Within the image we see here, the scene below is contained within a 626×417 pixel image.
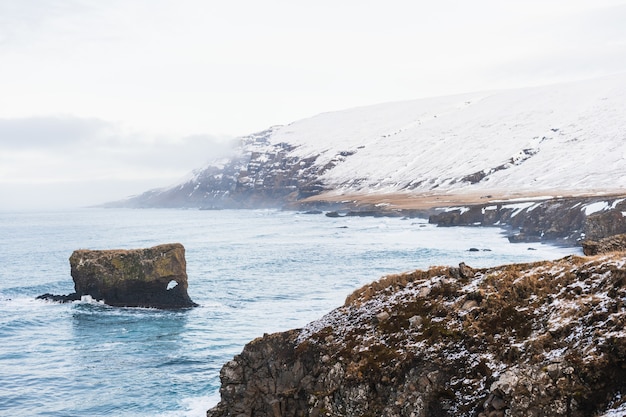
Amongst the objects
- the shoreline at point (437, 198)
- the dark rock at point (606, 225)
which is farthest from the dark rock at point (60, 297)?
the shoreline at point (437, 198)

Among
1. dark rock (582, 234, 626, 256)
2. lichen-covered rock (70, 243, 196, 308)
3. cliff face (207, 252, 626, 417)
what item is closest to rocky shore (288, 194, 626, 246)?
dark rock (582, 234, 626, 256)

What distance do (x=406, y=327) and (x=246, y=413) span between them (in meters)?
4.92

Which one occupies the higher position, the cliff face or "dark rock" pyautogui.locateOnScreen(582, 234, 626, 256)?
"dark rock" pyautogui.locateOnScreen(582, 234, 626, 256)

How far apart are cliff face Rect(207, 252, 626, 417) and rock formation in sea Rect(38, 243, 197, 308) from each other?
30.6m

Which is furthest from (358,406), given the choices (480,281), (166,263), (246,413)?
(166,263)

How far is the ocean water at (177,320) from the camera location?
2684cm

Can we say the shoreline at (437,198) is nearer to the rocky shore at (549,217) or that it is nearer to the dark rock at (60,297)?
the rocky shore at (549,217)

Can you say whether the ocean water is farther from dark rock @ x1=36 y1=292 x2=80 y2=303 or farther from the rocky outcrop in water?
the rocky outcrop in water

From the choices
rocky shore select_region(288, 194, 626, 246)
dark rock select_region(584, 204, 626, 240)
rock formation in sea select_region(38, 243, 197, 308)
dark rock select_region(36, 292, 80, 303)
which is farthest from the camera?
rocky shore select_region(288, 194, 626, 246)

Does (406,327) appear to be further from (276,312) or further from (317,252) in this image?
(317,252)

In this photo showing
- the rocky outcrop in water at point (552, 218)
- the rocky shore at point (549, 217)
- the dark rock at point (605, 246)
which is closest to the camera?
the dark rock at point (605, 246)

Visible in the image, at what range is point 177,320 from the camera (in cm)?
4138

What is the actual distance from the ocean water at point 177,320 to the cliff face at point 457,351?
37.8ft

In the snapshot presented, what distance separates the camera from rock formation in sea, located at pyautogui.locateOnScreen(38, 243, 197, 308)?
4459cm
